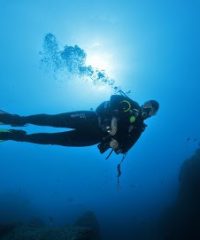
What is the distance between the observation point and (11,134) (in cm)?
657

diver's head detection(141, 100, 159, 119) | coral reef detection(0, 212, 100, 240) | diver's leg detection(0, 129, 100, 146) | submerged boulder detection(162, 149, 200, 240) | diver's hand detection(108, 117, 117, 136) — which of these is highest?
diver's head detection(141, 100, 159, 119)

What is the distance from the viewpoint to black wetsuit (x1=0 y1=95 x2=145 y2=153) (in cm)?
636

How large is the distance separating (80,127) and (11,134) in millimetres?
1714

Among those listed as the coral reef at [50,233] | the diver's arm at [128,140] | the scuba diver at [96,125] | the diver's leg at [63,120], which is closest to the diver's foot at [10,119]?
the scuba diver at [96,125]

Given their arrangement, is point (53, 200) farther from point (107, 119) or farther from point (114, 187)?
point (107, 119)

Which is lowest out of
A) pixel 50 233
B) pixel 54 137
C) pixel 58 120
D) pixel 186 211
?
pixel 186 211

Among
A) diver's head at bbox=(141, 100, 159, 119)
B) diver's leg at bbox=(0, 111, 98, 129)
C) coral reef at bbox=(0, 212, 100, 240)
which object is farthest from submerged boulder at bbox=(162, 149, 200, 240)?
diver's leg at bbox=(0, 111, 98, 129)

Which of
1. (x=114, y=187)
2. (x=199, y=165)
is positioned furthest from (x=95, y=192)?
(x=199, y=165)

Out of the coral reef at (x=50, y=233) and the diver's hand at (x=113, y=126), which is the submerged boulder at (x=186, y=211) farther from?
the diver's hand at (x=113, y=126)

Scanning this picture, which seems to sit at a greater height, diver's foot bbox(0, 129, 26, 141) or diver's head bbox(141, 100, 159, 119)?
diver's head bbox(141, 100, 159, 119)

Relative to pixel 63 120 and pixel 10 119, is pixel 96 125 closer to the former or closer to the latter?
pixel 63 120

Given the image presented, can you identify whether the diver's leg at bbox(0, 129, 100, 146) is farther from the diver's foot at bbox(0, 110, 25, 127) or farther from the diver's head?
the diver's head

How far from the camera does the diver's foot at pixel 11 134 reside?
6434 mm

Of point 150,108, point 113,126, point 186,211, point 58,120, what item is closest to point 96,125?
point 113,126
